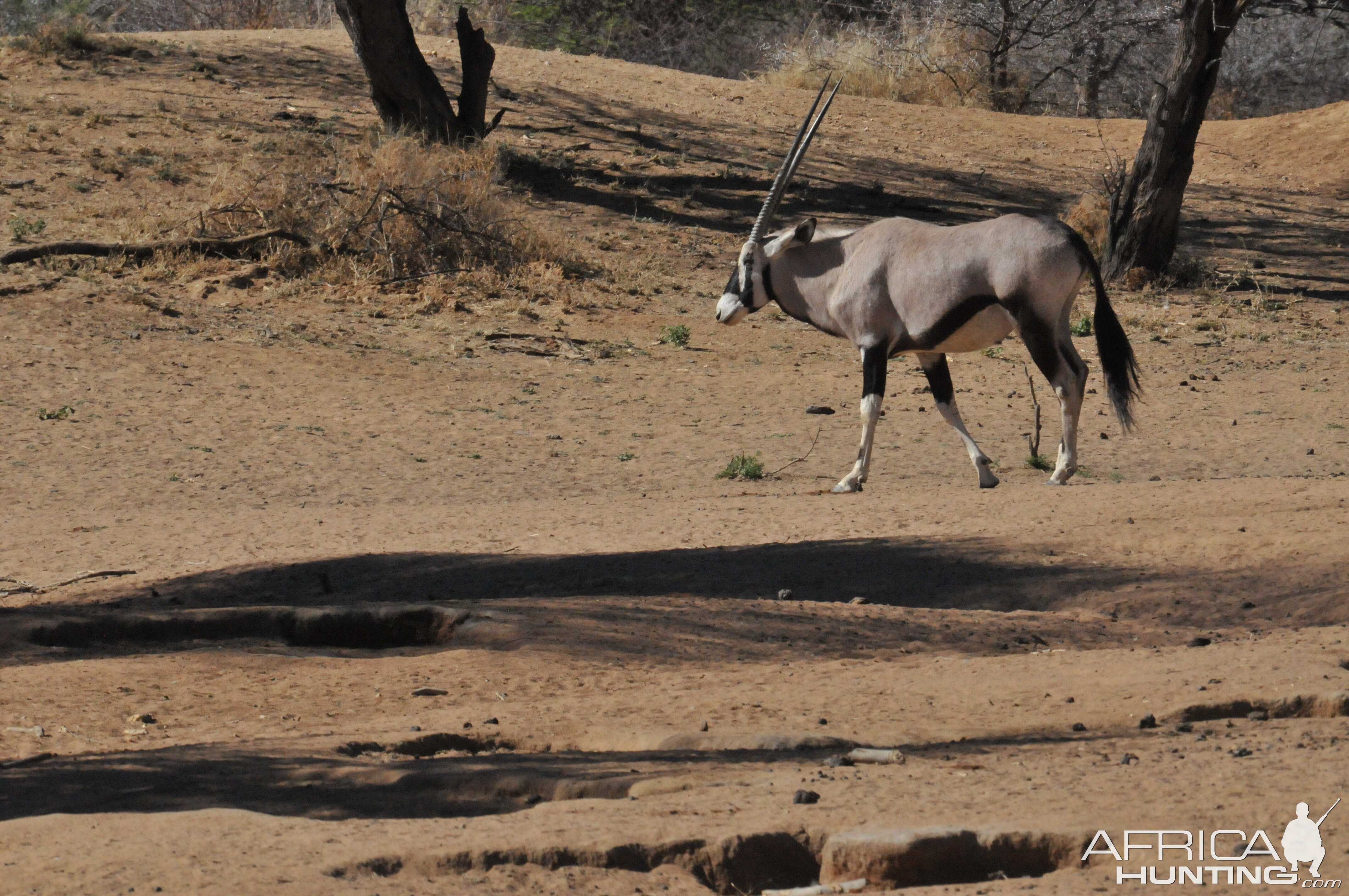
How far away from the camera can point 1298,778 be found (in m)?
3.12

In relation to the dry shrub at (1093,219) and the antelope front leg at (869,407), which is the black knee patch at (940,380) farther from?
the dry shrub at (1093,219)

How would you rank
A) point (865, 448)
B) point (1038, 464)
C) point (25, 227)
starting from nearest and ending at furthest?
point (865, 448) → point (1038, 464) → point (25, 227)

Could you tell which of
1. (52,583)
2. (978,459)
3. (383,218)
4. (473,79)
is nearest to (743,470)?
(978,459)

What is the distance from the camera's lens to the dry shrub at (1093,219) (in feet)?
52.5

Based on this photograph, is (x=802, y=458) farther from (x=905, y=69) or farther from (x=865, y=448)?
(x=905, y=69)

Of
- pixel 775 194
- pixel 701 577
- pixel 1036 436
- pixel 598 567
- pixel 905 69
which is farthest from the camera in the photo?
pixel 905 69

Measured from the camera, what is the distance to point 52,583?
21.1 feet

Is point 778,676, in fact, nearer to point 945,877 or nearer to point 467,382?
point 945,877

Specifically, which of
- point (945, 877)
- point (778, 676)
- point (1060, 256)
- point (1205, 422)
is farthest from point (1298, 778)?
point (1205, 422)

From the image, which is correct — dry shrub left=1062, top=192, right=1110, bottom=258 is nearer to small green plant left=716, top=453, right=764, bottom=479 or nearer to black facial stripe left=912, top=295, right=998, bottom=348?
small green plant left=716, top=453, right=764, bottom=479

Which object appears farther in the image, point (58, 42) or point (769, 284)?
point (58, 42)

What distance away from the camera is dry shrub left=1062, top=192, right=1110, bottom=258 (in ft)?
52.5

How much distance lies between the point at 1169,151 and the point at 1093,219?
1.73 m

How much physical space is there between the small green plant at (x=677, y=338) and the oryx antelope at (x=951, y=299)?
365cm
